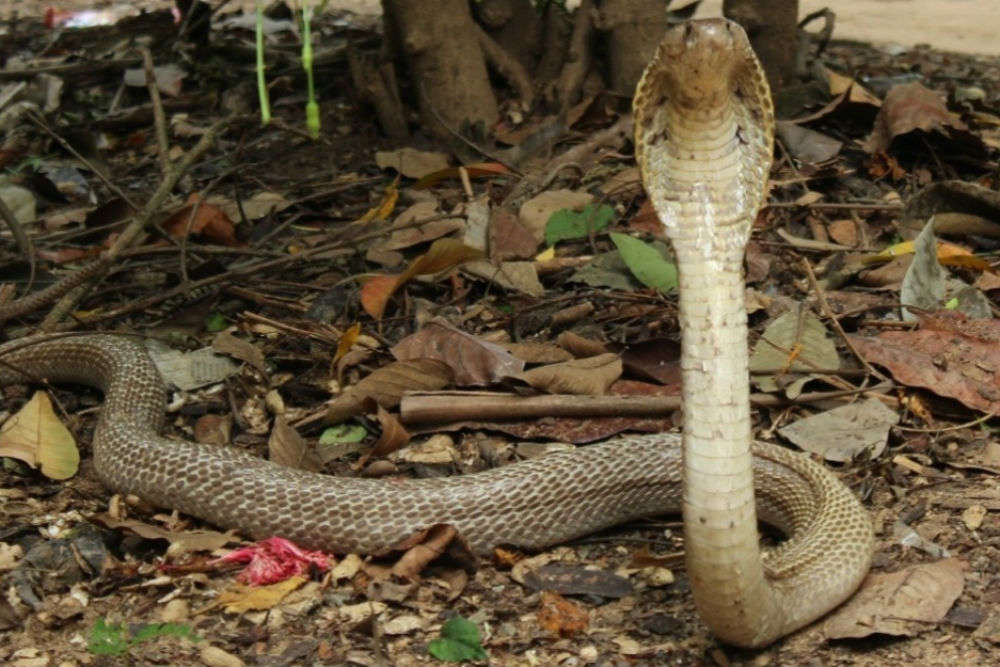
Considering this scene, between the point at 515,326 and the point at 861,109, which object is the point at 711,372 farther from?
the point at 861,109

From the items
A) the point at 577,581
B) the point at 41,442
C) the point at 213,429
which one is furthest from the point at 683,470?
the point at 41,442

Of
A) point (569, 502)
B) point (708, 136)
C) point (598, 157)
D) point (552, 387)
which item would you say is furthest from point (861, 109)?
point (708, 136)

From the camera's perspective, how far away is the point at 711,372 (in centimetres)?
297

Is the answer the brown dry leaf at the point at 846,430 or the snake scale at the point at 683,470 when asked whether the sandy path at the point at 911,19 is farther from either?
the snake scale at the point at 683,470

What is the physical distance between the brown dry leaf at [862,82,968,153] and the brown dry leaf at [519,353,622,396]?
7.15 ft

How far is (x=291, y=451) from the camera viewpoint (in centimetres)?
455

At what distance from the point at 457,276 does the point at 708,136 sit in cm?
250

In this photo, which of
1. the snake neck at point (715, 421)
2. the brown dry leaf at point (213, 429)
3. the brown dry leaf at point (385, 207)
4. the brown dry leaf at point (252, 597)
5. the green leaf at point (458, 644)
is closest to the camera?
the snake neck at point (715, 421)

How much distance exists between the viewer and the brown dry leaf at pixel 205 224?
5.90 m

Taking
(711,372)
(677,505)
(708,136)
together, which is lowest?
(677,505)

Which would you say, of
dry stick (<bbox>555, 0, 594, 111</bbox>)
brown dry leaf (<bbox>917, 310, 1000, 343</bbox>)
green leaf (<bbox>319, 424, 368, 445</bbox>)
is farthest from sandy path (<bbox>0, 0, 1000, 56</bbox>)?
green leaf (<bbox>319, 424, 368, 445</bbox>)

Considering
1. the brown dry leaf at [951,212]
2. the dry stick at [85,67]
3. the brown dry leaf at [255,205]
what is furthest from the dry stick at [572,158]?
the dry stick at [85,67]

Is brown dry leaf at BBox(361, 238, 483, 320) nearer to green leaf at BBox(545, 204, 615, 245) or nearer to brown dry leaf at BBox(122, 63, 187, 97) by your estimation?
green leaf at BBox(545, 204, 615, 245)

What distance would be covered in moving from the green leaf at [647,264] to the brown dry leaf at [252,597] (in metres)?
1.98
